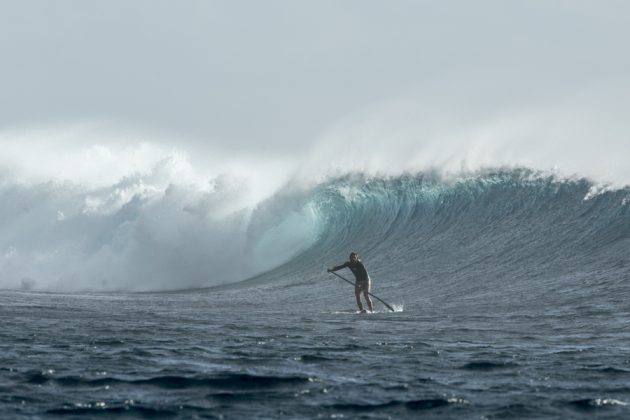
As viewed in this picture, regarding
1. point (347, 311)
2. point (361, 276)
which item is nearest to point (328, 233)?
point (361, 276)

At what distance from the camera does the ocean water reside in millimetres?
9719

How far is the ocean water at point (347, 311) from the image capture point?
972 cm

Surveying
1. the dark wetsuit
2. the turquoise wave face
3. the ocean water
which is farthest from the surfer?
the turquoise wave face

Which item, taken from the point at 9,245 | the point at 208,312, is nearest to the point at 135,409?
the point at 208,312

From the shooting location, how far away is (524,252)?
84.1 feet

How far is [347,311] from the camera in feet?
65.0

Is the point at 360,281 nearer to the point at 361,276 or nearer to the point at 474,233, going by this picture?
the point at 361,276

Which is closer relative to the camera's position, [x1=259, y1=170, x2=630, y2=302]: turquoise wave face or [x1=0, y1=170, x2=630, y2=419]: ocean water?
[x1=0, y1=170, x2=630, y2=419]: ocean water

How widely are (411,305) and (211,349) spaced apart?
8.47 meters

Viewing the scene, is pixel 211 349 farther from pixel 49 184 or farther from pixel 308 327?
pixel 49 184

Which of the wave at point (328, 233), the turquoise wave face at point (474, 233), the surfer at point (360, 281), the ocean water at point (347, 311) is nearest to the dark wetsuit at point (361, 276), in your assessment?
the surfer at point (360, 281)

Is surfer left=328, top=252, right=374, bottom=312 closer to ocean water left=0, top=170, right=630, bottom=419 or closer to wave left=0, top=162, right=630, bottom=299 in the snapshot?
ocean water left=0, top=170, right=630, bottom=419

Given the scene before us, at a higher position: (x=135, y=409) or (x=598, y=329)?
(x=598, y=329)

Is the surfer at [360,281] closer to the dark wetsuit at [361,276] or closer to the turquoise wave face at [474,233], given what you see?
the dark wetsuit at [361,276]
